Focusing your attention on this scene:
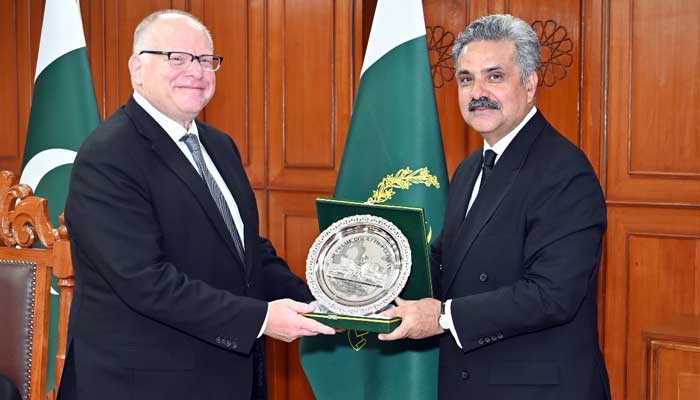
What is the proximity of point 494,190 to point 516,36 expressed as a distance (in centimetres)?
42

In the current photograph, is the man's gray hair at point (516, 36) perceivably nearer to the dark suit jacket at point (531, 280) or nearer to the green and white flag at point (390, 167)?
the dark suit jacket at point (531, 280)

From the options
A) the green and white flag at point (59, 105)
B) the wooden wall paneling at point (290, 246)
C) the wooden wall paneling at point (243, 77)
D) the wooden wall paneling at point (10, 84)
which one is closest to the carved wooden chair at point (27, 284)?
the green and white flag at point (59, 105)

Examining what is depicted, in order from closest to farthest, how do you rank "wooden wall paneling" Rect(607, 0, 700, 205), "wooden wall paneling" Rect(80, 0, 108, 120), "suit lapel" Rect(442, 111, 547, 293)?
"suit lapel" Rect(442, 111, 547, 293), "wooden wall paneling" Rect(607, 0, 700, 205), "wooden wall paneling" Rect(80, 0, 108, 120)

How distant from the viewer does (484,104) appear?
7.12 feet

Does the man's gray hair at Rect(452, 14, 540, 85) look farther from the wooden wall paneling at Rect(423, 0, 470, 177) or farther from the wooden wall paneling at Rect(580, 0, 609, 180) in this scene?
the wooden wall paneling at Rect(423, 0, 470, 177)

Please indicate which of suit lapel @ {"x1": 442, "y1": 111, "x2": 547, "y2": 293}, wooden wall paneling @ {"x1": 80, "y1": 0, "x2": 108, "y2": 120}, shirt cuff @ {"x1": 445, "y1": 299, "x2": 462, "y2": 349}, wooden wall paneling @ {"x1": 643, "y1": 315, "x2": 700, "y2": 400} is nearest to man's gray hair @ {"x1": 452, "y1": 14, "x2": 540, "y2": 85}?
suit lapel @ {"x1": 442, "y1": 111, "x2": 547, "y2": 293}

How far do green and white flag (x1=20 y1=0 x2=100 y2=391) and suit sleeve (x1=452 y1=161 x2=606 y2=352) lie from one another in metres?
2.33

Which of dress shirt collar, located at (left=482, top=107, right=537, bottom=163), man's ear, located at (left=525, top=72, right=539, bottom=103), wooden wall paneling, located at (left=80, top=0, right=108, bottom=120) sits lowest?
dress shirt collar, located at (left=482, top=107, right=537, bottom=163)

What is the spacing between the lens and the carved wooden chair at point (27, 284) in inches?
85.2

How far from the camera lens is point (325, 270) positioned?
2.19 m

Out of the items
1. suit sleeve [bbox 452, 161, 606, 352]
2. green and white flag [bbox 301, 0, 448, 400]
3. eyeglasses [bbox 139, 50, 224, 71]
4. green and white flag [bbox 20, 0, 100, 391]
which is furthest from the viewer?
green and white flag [bbox 20, 0, 100, 391]

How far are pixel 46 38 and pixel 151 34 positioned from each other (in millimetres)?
1828

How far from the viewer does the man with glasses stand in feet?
6.75

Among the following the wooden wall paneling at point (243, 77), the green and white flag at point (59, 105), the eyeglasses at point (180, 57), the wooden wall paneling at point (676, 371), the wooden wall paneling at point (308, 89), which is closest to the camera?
the eyeglasses at point (180, 57)
